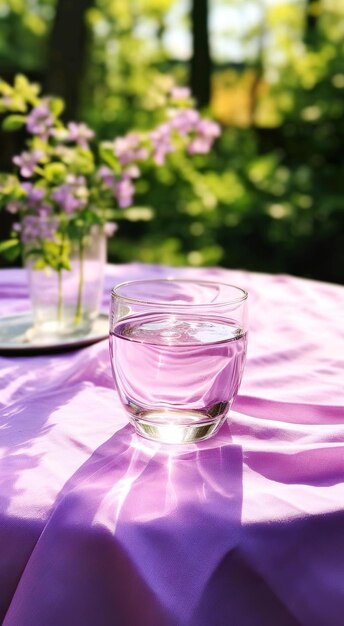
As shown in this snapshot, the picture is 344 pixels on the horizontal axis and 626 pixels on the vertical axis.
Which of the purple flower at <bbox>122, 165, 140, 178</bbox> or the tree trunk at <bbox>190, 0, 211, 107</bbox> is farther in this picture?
the tree trunk at <bbox>190, 0, 211, 107</bbox>

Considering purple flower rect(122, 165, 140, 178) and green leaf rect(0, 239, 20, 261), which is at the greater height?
purple flower rect(122, 165, 140, 178)

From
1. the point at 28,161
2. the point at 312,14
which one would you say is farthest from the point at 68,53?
the point at 312,14

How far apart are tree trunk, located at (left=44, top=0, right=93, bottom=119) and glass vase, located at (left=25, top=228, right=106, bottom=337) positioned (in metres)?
4.26

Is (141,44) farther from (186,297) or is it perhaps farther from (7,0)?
(186,297)

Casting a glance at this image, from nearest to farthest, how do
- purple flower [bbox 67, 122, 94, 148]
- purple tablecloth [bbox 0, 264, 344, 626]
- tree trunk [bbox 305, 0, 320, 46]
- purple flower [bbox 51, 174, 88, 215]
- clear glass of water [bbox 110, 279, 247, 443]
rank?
purple tablecloth [bbox 0, 264, 344, 626]
clear glass of water [bbox 110, 279, 247, 443]
purple flower [bbox 51, 174, 88, 215]
purple flower [bbox 67, 122, 94, 148]
tree trunk [bbox 305, 0, 320, 46]

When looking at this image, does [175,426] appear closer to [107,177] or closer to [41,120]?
[107,177]

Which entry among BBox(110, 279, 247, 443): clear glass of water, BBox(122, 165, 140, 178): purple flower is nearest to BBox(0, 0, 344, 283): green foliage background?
BBox(122, 165, 140, 178): purple flower

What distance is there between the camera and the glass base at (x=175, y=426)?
2.74ft

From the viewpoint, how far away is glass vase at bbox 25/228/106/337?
4.50 feet

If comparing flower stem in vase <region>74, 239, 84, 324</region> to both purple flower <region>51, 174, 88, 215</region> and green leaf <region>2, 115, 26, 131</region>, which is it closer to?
purple flower <region>51, 174, 88, 215</region>

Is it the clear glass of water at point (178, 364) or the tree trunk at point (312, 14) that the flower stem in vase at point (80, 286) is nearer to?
the clear glass of water at point (178, 364)

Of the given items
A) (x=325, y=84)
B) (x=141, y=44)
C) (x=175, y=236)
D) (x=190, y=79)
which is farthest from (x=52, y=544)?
(x=141, y=44)

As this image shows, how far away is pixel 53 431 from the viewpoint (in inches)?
35.1

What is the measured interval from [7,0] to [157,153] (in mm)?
15716
